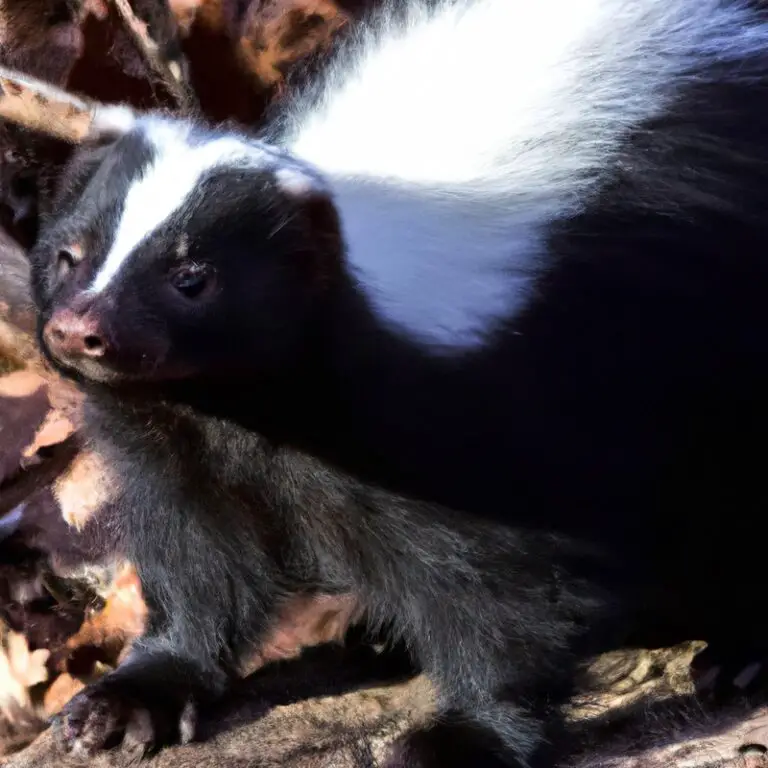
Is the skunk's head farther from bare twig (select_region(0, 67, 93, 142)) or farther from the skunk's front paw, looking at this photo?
bare twig (select_region(0, 67, 93, 142))

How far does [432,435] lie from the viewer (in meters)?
1.81

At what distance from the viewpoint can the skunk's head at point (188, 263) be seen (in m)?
1.51

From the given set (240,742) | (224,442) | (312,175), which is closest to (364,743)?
(240,742)

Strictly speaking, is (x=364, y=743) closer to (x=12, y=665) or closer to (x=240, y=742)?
(x=240, y=742)

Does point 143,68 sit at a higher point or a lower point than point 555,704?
higher

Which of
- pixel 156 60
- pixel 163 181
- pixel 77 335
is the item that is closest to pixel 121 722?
pixel 77 335

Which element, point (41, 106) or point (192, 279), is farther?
point (41, 106)

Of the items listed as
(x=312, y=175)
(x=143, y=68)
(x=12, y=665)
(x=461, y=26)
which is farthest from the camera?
(x=143, y=68)


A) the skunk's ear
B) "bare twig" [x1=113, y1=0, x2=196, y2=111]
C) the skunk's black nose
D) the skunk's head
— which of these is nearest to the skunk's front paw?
the skunk's head

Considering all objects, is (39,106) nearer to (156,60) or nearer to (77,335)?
(156,60)

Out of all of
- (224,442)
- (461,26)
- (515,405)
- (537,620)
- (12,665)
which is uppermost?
(461,26)

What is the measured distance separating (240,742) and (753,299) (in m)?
1.53

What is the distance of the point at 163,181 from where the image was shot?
169cm

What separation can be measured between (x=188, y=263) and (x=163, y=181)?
→ 200 mm
